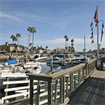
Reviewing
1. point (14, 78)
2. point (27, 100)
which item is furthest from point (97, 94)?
point (14, 78)

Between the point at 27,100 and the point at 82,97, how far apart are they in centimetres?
233

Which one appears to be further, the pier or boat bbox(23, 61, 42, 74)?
boat bbox(23, 61, 42, 74)

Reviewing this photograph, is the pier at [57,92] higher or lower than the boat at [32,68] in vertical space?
higher

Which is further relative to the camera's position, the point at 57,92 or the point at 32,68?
the point at 32,68

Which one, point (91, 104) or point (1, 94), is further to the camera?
point (1, 94)

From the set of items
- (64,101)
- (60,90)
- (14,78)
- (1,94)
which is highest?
(60,90)

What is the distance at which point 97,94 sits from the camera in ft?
15.1

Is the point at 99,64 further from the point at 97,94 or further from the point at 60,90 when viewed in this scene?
the point at 60,90

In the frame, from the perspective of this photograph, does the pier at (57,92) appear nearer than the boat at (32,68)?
Yes

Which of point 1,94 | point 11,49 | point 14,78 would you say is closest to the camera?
point 1,94

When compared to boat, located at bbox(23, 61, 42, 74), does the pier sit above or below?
above

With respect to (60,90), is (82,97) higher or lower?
lower

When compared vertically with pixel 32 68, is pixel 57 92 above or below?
above

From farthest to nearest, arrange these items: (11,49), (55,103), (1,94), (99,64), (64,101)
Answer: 1. (11,49)
2. (99,64)
3. (1,94)
4. (64,101)
5. (55,103)
